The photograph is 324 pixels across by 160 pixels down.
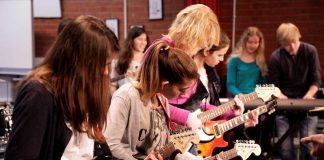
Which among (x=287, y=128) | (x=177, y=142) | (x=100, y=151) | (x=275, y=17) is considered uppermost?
(x=275, y=17)

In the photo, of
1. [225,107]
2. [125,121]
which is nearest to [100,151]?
[125,121]

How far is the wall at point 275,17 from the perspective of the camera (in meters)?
5.05

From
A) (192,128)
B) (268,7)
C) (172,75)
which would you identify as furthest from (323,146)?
(268,7)

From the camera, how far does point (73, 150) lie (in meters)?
1.50

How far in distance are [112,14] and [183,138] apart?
12.4 ft

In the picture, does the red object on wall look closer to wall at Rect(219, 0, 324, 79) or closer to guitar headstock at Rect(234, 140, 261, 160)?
wall at Rect(219, 0, 324, 79)

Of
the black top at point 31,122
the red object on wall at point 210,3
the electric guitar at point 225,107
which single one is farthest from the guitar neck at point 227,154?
the red object on wall at point 210,3

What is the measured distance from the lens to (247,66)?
4699 mm

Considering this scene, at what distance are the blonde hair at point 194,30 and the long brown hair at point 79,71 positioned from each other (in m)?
0.99

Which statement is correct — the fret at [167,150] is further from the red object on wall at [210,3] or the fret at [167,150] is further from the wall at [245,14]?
the wall at [245,14]

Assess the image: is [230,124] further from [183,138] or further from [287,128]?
[287,128]

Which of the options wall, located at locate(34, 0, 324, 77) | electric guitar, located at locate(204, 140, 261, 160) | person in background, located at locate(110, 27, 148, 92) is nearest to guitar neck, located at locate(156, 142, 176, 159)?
electric guitar, located at locate(204, 140, 261, 160)

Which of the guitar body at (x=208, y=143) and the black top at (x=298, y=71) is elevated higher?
the black top at (x=298, y=71)

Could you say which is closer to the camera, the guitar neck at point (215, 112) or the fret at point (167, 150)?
the fret at point (167, 150)
